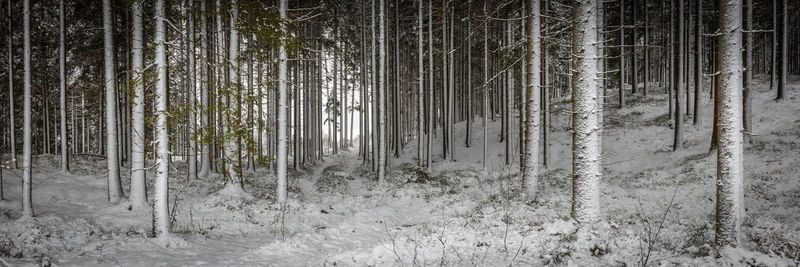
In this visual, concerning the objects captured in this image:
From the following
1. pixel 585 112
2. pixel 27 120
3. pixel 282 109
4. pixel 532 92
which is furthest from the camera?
pixel 282 109

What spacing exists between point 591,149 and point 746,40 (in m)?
17.1

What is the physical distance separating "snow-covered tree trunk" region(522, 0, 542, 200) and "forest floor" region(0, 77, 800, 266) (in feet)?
2.87

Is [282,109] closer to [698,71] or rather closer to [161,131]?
[161,131]

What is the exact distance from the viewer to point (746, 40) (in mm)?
16406

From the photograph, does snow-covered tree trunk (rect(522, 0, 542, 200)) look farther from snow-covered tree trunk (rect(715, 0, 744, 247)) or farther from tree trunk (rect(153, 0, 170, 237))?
tree trunk (rect(153, 0, 170, 237))

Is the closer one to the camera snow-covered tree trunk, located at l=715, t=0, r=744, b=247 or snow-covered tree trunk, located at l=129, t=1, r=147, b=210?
snow-covered tree trunk, located at l=715, t=0, r=744, b=247

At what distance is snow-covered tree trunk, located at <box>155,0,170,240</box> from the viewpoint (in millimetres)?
7277

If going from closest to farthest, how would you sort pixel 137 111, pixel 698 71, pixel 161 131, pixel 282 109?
pixel 161 131 → pixel 137 111 → pixel 282 109 → pixel 698 71

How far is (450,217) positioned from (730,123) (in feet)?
21.6

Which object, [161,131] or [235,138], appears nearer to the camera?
[161,131]

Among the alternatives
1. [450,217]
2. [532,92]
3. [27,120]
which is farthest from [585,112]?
[27,120]

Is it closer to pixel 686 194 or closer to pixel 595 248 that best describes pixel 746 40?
pixel 686 194

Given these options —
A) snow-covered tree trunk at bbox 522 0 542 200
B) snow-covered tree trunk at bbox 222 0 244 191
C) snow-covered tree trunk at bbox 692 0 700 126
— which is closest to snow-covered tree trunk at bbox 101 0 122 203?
snow-covered tree trunk at bbox 222 0 244 191

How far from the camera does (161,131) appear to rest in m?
7.38
